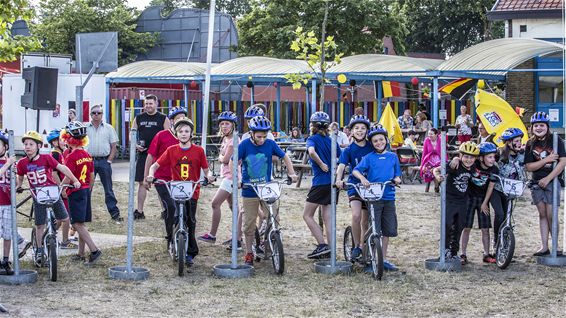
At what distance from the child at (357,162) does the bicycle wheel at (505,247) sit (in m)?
1.53

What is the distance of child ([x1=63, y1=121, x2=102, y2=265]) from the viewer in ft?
37.0

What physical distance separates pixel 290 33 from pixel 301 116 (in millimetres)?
8119

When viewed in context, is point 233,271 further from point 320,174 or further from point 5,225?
point 5,225

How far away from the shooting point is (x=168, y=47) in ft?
190

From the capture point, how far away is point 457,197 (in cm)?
1152

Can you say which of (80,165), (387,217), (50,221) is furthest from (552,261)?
(50,221)

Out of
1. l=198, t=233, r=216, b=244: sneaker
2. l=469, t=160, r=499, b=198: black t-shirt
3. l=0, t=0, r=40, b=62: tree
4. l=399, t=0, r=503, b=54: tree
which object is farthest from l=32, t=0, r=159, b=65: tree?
l=469, t=160, r=499, b=198: black t-shirt

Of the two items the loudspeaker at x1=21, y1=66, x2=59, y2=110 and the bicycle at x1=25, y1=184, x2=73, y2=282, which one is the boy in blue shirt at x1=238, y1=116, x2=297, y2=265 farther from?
the loudspeaker at x1=21, y1=66, x2=59, y2=110

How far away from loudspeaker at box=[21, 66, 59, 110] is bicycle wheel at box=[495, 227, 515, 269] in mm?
7495

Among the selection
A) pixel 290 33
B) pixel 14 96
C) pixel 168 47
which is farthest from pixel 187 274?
pixel 168 47

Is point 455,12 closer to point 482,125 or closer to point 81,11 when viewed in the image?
point 81,11

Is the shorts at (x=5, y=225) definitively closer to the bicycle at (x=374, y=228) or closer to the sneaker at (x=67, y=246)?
the sneaker at (x=67, y=246)

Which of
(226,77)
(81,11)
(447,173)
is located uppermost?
(81,11)

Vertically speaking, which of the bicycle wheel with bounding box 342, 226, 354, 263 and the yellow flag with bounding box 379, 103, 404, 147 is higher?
the yellow flag with bounding box 379, 103, 404, 147
